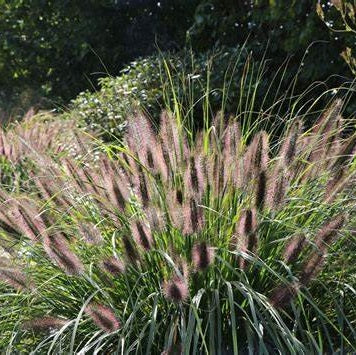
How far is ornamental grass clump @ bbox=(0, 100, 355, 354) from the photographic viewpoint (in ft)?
9.54

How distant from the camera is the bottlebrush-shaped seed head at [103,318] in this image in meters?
2.79

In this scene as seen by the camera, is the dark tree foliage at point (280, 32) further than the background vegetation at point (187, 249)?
Yes

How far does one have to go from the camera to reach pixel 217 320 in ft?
10.2

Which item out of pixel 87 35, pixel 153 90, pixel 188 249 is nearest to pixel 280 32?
pixel 153 90

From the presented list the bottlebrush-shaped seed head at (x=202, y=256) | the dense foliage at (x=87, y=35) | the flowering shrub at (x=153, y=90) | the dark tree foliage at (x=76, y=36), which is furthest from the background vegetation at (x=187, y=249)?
the dark tree foliage at (x=76, y=36)

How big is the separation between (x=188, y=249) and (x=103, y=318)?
1.78 feet

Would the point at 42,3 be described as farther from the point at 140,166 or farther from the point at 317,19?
the point at 140,166

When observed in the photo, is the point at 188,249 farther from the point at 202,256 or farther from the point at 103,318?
the point at 103,318

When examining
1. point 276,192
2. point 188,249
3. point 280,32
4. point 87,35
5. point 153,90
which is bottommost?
point 87,35

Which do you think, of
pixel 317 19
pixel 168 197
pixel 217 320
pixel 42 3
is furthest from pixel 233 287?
pixel 42 3

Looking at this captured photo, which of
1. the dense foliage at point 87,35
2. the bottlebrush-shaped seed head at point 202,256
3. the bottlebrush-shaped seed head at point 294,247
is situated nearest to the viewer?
the bottlebrush-shaped seed head at point 202,256

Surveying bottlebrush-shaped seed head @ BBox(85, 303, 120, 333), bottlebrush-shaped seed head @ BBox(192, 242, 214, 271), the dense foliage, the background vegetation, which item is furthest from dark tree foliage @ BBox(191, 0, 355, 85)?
bottlebrush-shaped seed head @ BBox(85, 303, 120, 333)

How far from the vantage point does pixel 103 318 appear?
2.80 m

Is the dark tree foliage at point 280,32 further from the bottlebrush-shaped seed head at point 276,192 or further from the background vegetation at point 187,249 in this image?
the bottlebrush-shaped seed head at point 276,192
